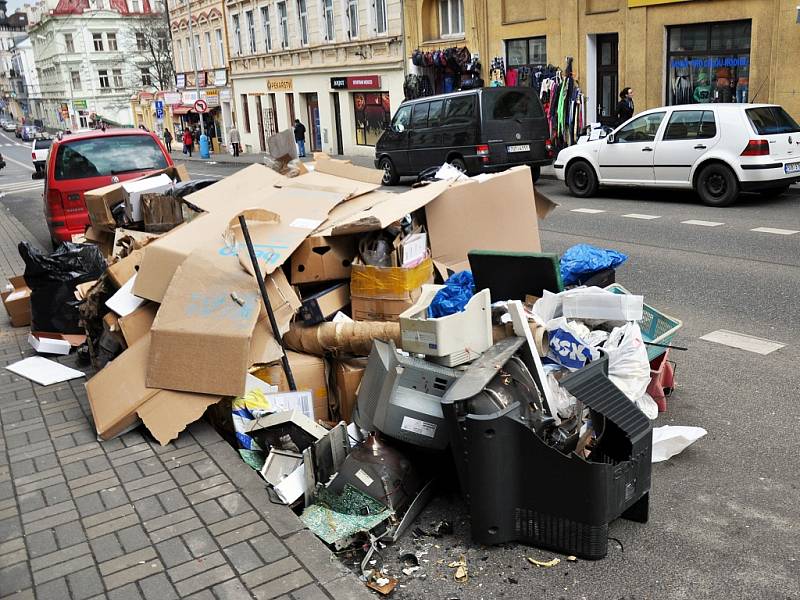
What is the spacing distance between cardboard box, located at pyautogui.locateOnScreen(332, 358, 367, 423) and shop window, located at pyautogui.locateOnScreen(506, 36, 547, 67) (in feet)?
64.1

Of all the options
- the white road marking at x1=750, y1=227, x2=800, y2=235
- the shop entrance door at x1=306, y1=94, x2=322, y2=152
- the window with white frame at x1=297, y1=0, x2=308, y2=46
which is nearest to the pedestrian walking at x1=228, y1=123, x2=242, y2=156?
the shop entrance door at x1=306, y1=94, x2=322, y2=152

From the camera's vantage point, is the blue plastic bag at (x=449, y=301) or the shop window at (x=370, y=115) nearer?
the blue plastic bag at (x=449, y=301)

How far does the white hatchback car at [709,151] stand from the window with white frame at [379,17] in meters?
16.4

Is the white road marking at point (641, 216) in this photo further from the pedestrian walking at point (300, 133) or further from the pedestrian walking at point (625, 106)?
the pedestrian walking at point (300, 133)

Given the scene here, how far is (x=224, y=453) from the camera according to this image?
4.49 m

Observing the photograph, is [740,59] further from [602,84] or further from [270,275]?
[270,275]

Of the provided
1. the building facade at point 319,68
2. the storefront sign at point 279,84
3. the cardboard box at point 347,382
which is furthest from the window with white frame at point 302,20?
the cardboard box at point 347,382

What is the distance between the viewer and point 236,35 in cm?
4206

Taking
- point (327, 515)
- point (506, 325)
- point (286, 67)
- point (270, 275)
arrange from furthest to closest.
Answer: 1. point (286, 67)
2. point (270, 275)
3. point (506, 325)
4. point (327, 515)

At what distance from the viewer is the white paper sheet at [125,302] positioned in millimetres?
5320

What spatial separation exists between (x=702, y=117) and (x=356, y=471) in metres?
10.8

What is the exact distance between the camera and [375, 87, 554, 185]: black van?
1561cm

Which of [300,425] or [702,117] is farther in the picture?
[702,117]

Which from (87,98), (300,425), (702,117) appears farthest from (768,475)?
(87,98)
